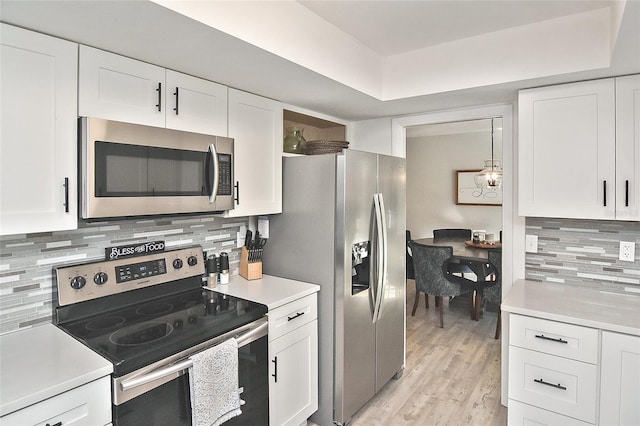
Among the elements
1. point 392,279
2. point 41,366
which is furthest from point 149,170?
point 392,279

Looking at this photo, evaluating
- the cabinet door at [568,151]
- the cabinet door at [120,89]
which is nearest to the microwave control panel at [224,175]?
the cabinet door at [120,89]

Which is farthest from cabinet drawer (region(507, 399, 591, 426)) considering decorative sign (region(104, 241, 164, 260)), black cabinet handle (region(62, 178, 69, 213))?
black cabinet handle (region(62, 178, 69, 213))

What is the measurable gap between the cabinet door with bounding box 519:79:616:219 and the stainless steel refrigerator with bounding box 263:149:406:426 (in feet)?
3.00

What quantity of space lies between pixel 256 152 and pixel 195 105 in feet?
1.65

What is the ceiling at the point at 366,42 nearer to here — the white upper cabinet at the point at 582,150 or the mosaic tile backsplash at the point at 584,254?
the white upper cabinet at the point at 582,150

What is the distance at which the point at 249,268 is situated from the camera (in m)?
2.50

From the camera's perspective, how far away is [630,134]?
204cm

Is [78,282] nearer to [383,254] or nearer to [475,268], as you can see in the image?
[383,254]

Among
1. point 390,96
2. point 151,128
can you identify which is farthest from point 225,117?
point 390,96

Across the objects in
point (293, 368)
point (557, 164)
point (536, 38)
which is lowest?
point (293, 368)

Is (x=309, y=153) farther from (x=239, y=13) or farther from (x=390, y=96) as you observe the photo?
(x=239, y=13)

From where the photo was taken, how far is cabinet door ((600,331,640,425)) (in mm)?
1790

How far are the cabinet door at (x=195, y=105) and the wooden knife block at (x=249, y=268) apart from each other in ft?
2.69

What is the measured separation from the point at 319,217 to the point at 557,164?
1473mm
